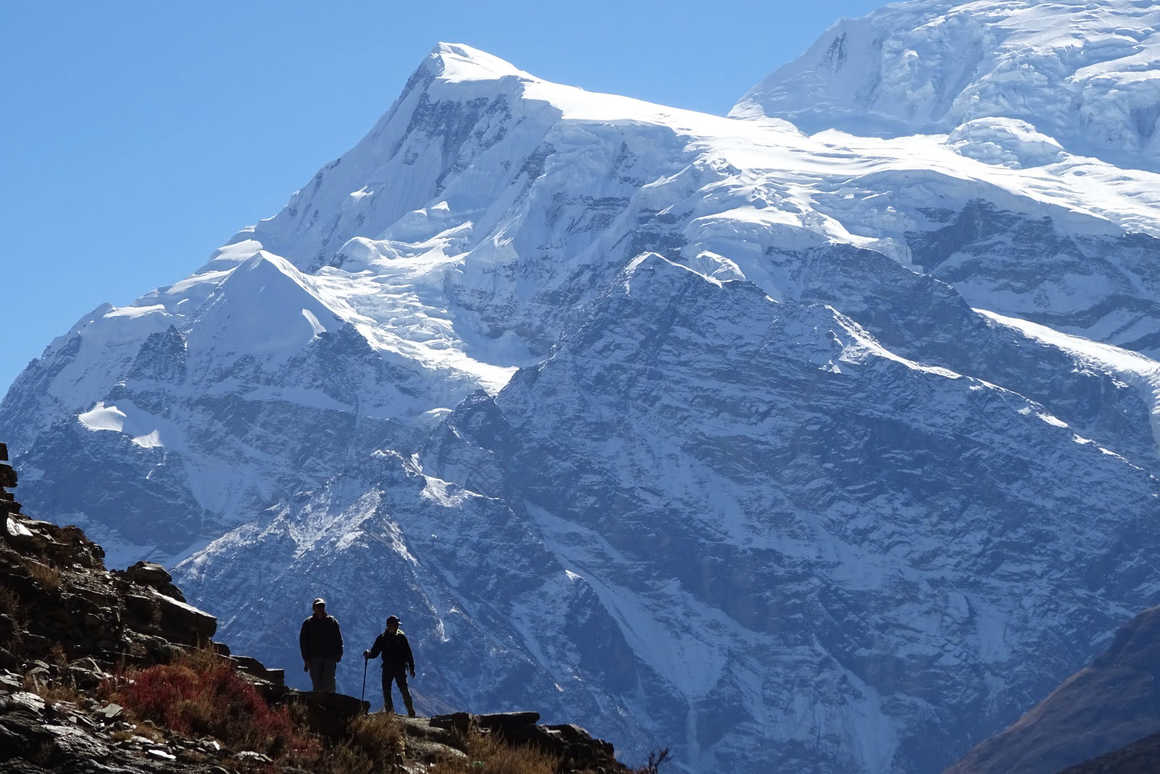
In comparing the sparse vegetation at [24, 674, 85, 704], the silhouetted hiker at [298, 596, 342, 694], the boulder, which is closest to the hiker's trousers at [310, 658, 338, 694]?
the silhouetted hiker at [298, 596, 342, 694]

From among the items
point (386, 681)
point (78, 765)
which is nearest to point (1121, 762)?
point (386, 681)

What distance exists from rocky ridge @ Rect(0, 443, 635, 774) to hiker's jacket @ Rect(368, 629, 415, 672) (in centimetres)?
286

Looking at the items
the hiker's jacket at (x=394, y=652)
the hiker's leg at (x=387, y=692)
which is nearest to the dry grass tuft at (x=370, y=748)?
the hiker's leg at (x=387, y=692)

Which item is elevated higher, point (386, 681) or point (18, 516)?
point (18, 516)

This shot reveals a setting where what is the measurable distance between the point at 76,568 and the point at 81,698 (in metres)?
4.61

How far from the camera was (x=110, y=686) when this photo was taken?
32.2 m

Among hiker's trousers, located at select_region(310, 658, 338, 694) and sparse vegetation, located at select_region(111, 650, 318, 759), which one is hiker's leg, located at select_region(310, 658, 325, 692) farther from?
sparse vegetation, located at select_region(111, 650, 318, 759)

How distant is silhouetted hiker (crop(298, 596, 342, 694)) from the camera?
129 ft

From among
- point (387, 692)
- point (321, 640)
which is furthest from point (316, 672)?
point (387, 692)

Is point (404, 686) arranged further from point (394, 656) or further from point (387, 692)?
point (387, 692)

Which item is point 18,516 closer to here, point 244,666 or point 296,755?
point 244,666

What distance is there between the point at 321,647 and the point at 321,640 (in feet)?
0.40

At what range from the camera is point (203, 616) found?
37094 mm

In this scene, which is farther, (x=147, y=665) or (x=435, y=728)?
(x=435, y=728)
